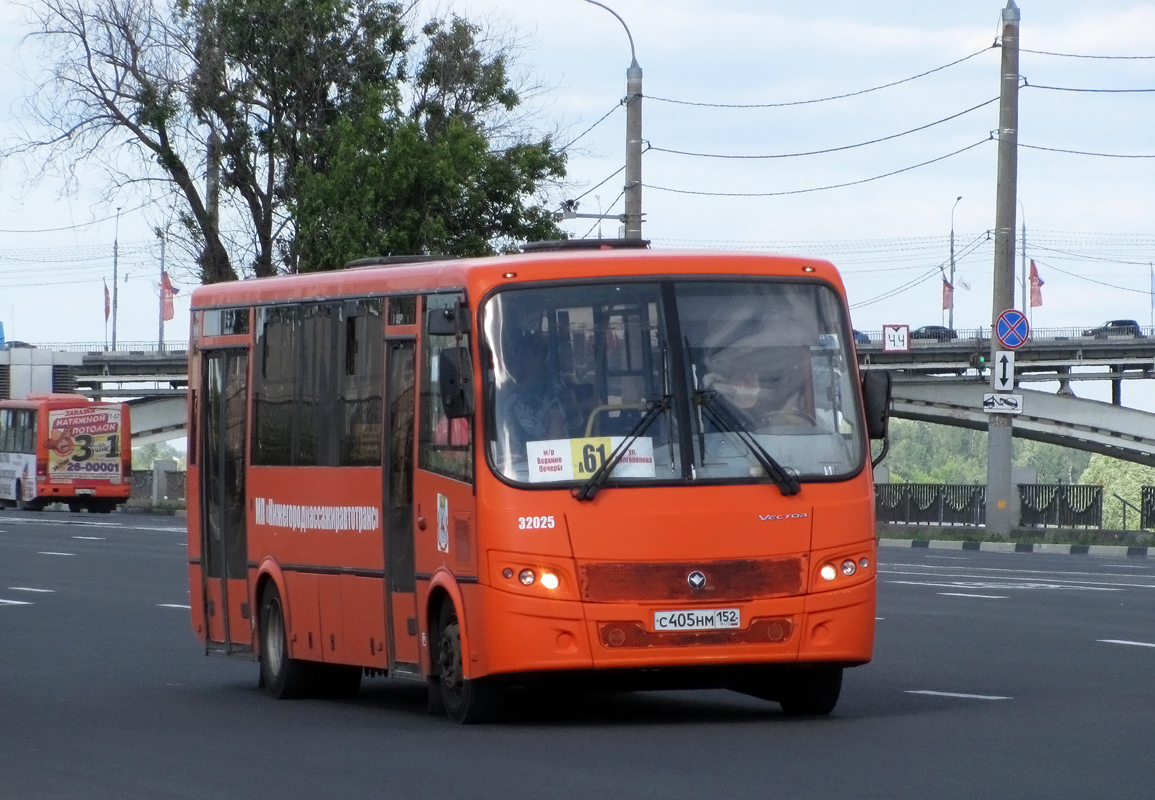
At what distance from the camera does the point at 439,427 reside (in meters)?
11.4

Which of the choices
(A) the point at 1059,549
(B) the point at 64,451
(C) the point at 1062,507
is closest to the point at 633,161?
(A) the point at 1059,549

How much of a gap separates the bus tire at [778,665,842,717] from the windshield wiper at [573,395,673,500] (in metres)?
1.55

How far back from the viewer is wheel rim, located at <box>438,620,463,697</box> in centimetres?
1110

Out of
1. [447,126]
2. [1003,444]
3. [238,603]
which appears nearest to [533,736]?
[238,603]

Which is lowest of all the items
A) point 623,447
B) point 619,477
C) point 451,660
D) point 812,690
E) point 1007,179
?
point 812,690

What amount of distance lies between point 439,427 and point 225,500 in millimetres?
3385

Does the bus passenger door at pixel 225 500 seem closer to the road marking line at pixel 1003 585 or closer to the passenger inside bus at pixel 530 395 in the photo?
the passenger inside bus at pixel 530 395

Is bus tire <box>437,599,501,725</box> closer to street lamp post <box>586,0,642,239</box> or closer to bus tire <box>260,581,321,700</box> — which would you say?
bus tire <box>260,581,321,700</box>

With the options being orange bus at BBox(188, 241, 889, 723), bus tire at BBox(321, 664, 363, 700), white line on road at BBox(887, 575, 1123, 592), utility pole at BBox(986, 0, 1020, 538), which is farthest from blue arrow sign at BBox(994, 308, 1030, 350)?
orange bus at BBox(188, 241, 889, 723)

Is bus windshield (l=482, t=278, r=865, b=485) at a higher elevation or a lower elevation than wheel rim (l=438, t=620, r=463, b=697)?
higher

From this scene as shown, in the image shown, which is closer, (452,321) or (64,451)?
(452,321)

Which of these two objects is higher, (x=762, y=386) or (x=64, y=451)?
(x=762, y=386)

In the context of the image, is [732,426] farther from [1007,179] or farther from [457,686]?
[1007,179]

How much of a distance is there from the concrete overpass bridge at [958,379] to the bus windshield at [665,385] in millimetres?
75758
